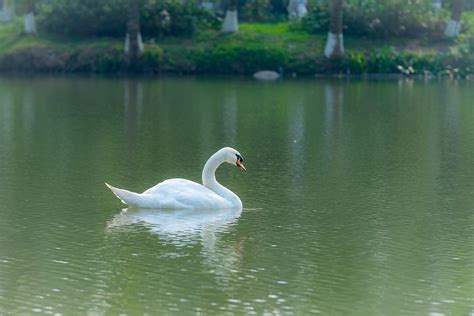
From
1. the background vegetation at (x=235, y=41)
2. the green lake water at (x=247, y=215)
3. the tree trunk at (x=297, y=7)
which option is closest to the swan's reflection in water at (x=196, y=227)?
the green lake water at (x=247, y=215)

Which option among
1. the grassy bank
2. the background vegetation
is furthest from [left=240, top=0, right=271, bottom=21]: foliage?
the grassy bank

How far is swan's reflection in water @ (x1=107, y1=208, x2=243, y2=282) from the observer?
48.9 feet

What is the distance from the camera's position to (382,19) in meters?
50.1

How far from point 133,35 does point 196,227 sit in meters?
31.4

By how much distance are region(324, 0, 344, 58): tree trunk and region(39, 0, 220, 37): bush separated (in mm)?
5557

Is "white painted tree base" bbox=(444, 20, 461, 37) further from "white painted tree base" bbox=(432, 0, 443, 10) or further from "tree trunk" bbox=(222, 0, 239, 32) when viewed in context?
"tree trunk" bbox=(222, 0, 239, 32)

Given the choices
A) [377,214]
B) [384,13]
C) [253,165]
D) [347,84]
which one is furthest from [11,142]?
[384,13]

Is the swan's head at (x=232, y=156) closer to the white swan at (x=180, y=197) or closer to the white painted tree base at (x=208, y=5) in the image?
the white swan at (x=180, y=197)

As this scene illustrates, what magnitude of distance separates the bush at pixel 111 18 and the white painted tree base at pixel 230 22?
120 cm

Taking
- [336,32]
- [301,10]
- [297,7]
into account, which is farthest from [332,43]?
[297,7]

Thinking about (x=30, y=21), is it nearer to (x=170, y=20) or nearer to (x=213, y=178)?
(x=170, y=20)

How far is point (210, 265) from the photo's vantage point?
1459cm

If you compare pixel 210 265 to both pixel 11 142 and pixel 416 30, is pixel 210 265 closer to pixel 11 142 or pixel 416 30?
pixel 11 142

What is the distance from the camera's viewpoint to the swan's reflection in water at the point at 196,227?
14.9 metres
